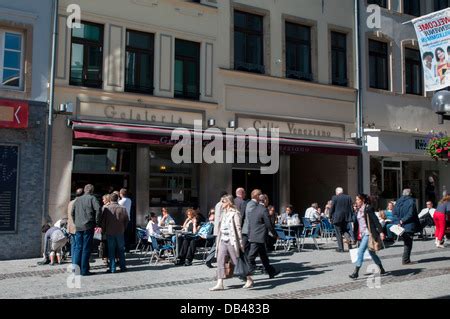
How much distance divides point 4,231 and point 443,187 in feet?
57.1

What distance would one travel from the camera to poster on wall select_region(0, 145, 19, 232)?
13266mm

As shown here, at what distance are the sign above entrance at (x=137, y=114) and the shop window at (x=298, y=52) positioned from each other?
13.3 feet

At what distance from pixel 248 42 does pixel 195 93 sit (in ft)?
8.76

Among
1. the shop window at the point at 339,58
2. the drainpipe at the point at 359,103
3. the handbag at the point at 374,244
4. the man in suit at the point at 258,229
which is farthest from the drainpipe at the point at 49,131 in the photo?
the drainpipe at the point at 359,103

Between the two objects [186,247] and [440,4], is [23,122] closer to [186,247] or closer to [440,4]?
[186,247]

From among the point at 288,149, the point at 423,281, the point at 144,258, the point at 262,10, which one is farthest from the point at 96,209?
the point at 262,10

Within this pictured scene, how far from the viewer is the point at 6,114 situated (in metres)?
13.2

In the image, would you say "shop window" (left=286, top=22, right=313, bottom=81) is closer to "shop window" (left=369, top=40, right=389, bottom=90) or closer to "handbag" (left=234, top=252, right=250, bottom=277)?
"shop window" (left=369, top=40, right=389, bottom=90)

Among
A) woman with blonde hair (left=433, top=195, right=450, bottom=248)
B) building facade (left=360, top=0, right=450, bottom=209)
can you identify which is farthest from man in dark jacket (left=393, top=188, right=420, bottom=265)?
building facade (left=360, top=0, right=450, bottom=209)

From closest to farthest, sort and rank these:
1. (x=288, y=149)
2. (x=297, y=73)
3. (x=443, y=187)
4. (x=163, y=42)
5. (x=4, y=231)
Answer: (x=4, y=231)
(x=163, y=42)
(x=288, y=149)
(x=297, y=73)
(x=443, y=187)

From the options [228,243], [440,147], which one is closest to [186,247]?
[228,243]

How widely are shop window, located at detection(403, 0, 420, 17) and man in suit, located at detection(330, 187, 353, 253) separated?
34.6 ft
